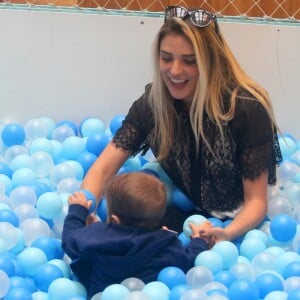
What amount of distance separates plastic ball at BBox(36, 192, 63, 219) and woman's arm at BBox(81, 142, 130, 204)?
0.35 ft

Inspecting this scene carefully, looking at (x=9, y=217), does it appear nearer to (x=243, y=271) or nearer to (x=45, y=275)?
(x=45, y=275)

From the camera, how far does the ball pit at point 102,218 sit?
169cm

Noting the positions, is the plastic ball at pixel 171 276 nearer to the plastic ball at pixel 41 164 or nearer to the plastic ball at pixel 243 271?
the plastic ball at pixel 243 271

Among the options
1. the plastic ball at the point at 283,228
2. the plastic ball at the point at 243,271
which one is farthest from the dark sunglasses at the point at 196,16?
the plastic ball at the point at 243,271

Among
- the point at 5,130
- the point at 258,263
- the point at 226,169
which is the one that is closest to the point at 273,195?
the point at 226,169

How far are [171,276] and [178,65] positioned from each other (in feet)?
1.88

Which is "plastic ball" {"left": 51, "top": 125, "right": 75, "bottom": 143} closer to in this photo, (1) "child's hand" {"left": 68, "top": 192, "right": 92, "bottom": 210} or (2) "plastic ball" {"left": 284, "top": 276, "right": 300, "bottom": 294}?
(1) "child's hand" {"left": 68, "top": 192, "right": 92, "bottom": 210}

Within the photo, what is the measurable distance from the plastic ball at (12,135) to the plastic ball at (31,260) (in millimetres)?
789

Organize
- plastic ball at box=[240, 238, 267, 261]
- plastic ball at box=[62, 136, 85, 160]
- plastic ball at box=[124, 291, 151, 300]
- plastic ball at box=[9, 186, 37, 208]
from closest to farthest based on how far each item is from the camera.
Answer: plastic ball at box=[124, 291, 151, 300] → plastic ball at box=[240, 238, 267, 261] → plastic ball at box=[9, 186, 37, 208] → plastic ball at box=[62, 136, 85, 160]

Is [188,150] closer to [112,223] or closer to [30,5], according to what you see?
[112,223]

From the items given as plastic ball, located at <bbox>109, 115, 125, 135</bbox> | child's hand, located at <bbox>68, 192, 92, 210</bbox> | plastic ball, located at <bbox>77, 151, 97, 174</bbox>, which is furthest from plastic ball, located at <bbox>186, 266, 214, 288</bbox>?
plastic ball, located at <bbox>109, 115, 125, 135</bbox>

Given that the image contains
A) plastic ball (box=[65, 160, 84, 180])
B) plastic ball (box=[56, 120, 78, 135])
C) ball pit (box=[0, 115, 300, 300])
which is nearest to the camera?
ball pit (box=[0, 115, 300, 300])

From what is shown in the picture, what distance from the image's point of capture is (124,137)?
219cm

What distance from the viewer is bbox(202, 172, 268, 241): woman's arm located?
6.50 feet
